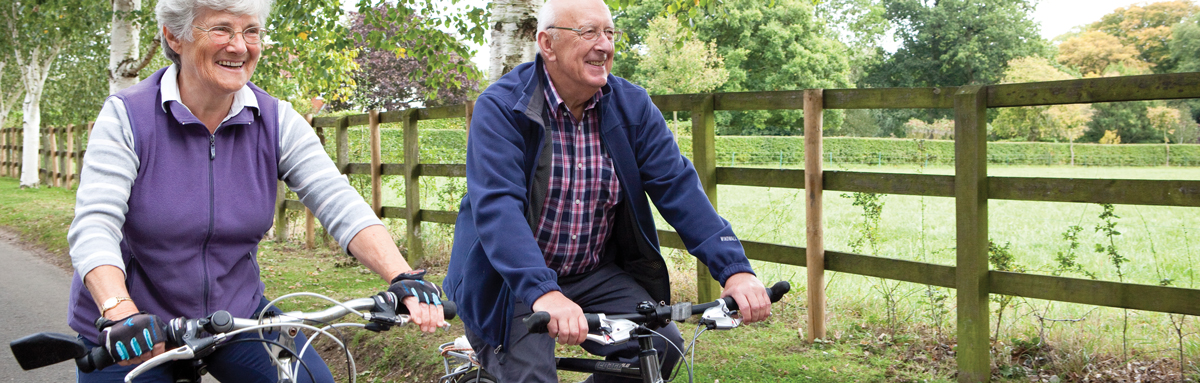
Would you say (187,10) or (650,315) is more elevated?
(187,10)

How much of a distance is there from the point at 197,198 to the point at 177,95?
11.0 inches

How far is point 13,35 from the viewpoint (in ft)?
76.2

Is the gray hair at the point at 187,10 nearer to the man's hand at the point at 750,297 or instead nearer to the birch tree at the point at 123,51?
the man's hand at the point at 750,297

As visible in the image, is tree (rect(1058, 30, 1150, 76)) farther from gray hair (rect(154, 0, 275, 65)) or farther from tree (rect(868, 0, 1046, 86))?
gray hair (rect(154, 0, 275, 65))

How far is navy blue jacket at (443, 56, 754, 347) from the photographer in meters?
2.52

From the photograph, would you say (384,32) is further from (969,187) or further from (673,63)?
(673,63)

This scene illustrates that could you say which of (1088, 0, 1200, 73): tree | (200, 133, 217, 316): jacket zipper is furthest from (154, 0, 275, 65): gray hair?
(1088, 0, 1200, 73): tree

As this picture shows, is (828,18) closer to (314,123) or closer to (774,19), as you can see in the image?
(774,19)

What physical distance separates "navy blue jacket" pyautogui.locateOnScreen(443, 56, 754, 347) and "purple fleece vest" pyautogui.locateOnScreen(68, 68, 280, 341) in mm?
657

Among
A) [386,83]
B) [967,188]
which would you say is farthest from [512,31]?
[386,83]

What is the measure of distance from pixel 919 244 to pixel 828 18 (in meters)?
56.9

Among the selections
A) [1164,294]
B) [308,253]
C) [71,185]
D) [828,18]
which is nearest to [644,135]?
[1164,294]

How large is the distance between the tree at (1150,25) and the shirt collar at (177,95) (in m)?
83.0

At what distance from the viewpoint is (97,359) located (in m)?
1.77
